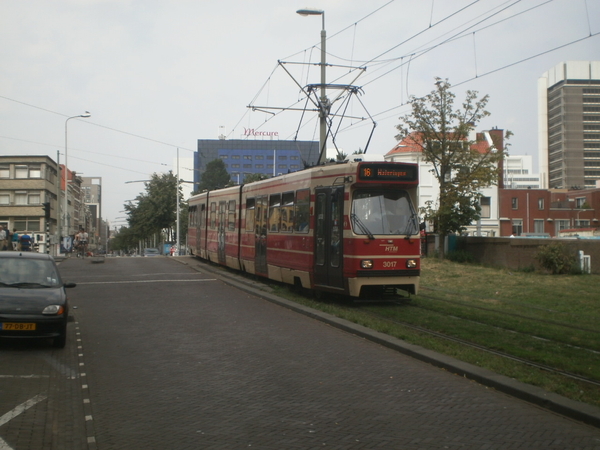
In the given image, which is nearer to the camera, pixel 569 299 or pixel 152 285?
pixel 569 299

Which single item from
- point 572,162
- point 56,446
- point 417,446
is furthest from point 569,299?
point 572,162

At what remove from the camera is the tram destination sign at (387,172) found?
15.1 m

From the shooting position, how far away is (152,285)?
20.9m

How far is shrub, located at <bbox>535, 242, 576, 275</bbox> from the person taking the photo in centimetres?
2503

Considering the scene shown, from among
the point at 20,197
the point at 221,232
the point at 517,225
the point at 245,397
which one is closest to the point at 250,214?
the point at 221,232

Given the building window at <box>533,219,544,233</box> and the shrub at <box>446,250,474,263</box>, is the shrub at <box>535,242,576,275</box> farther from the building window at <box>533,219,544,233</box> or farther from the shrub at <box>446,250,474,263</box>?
the building window at <box>533,219,544,233</box>

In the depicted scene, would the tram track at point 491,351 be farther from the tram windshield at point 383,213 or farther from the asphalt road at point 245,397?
the tram windshield at point 383,213

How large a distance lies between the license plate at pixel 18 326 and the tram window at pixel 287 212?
28.9 ft

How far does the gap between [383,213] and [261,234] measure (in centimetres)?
641

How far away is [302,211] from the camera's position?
57.1ft

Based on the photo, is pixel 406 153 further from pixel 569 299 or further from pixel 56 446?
pixel 56 446

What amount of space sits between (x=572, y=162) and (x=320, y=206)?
167 meters

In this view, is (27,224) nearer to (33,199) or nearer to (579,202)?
(33,199)

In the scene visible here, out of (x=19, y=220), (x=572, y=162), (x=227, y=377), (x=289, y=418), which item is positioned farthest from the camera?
(x=572, y=162)
